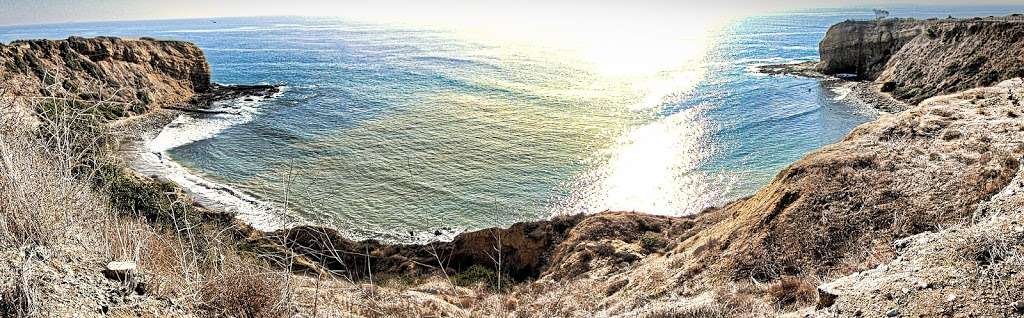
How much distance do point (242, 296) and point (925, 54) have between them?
58.5 m

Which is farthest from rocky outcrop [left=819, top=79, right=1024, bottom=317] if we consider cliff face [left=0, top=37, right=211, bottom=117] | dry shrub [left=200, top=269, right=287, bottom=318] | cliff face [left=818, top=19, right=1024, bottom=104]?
cliff face [left=0, top=37, right=211, bottom=117]

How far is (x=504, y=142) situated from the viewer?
38438 millimetres

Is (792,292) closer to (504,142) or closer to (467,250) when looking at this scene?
(467,250)

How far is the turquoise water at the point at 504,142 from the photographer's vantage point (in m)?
27.3

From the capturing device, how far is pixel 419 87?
209 feet

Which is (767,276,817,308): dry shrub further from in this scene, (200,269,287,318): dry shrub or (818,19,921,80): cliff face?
(818,19,921,80): cliff face

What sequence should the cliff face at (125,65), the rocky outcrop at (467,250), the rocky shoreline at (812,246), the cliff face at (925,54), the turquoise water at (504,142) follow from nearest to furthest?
1. the rocky shoreline at (812,246)
2. the rocky outcrop at (467,250)
3. the turquoise water at (504,142)
4. the cliff face at (125,65)
5. the cliff face at (925,54)

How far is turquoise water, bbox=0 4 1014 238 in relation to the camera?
27344 millimetres

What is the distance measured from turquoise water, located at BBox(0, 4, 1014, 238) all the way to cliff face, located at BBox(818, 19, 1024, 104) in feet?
17.8

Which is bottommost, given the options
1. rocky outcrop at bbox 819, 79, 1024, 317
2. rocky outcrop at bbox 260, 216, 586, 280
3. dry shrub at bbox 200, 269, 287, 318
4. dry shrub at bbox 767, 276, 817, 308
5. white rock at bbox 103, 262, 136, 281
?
rocky outcrop at bbox 260, 216, 586, 280

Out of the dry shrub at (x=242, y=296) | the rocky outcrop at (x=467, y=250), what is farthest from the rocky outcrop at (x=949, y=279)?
the rocky outcrop at (x=467, y=250)

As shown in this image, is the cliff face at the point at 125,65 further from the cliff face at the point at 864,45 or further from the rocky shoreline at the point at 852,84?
the cliff face at the point at 864,45

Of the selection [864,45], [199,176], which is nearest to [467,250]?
[199,176]

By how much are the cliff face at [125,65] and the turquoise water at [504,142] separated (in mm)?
7603
